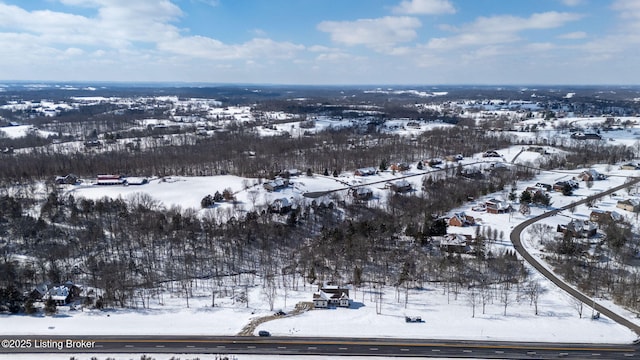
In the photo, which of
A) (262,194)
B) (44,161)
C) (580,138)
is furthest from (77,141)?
(580,138)

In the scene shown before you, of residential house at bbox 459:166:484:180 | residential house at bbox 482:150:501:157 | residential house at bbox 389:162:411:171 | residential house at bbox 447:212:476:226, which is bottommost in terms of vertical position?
residential house at bbox 447:212:476:226

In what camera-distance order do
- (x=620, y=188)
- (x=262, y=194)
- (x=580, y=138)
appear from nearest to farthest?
(x=262, y=194) < (x=620, y=188) < (x=580, y=138)

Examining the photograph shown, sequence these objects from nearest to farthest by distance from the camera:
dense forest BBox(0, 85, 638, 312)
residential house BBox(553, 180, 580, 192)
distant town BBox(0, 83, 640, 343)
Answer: distant town BBox(0, 83, 640, 343)
dense forest BBox(0, 85, 638, 312)
residential house BBox(553, 180, 580, 192)

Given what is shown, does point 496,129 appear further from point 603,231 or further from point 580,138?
point 603,231

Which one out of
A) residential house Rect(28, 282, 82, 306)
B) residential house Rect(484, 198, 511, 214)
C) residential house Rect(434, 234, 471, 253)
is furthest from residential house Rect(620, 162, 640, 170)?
residential house Rect(28, 282, 82, 306)

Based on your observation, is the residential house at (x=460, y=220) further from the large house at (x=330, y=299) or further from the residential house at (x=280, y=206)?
the large house at (x=330, y=299)

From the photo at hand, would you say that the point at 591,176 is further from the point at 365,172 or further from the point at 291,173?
the point at 291,173

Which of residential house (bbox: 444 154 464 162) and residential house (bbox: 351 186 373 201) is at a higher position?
residential house (bbox: 444 154 464 162)

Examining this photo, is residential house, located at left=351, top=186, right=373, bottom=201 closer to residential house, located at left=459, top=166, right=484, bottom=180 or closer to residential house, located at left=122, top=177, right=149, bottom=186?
residential house, located at left=459, top=166, right=484, bottom=180
